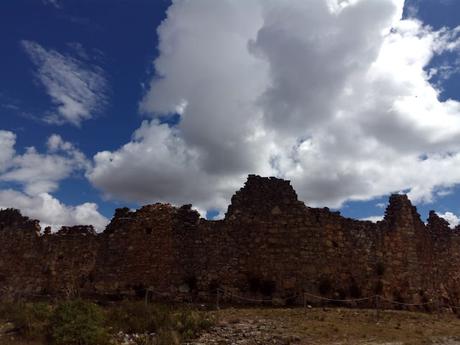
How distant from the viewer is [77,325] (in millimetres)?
14055

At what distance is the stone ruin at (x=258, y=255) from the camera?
68.0 ft

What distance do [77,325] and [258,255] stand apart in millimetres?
8843

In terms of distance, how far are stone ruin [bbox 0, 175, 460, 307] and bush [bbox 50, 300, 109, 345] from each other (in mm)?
6312

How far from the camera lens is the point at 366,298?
66.4ft

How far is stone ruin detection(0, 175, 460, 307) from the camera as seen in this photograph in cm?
2072

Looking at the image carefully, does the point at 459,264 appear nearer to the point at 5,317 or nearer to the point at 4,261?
the point at 5,317

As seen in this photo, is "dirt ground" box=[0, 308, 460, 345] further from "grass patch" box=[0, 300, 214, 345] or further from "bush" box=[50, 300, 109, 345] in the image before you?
"bush" box=[50, 300, 109, 345]

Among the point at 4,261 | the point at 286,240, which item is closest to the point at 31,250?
the point at 4,261

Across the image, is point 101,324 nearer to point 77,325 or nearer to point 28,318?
point 77,325

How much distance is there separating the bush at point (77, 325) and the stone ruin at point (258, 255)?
6312 mm

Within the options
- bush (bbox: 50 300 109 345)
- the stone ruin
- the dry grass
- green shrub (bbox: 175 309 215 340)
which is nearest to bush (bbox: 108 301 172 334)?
green shrub (bbox: 175 309 215 340)

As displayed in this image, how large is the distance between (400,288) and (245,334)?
32.7ft

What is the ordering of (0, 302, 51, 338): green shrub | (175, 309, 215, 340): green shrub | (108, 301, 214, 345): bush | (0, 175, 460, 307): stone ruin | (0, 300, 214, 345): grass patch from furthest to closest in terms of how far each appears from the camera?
(0, 175, 460, 307): stone ruin
(0, 302, 51, 338): green shrub
(175, 309, 215, 340): green shrub
(108, 301, 214, 345): bush
(0, 300, 214, 345): grass patch

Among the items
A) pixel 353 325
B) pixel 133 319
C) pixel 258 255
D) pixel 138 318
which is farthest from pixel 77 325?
pixel 258 255
